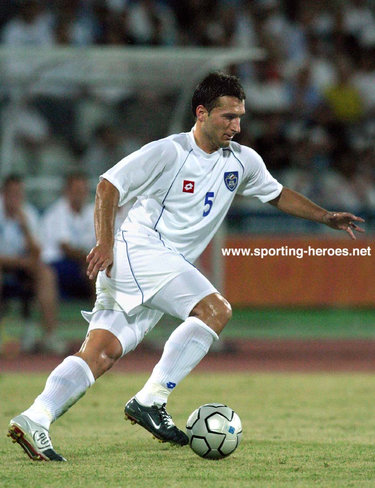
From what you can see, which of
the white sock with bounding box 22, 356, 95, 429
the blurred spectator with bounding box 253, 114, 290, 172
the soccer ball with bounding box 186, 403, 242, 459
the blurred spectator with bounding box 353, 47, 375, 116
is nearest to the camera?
the white sock with bounding box 22, 356, 95, 429

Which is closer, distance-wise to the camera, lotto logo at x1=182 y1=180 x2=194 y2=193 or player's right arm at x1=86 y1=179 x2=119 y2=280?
player's right arm at x1=86 y1=179 x2=119 y2=280

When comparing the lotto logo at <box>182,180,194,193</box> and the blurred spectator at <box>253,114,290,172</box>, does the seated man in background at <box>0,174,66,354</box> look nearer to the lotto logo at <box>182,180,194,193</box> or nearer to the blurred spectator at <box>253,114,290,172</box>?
the blurred spectator at <box>253,114,290,172</box>

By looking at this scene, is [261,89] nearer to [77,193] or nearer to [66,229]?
[77,193]

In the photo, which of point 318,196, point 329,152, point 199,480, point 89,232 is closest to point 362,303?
point 318,196

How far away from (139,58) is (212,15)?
4.91 meters

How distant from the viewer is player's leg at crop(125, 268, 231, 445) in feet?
17.0

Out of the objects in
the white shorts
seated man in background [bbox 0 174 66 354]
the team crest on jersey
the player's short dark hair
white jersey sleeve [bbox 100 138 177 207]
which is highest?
the player's short dark hair

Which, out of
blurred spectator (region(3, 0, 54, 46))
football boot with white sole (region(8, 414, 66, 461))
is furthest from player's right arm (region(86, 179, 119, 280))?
blurred spectator (region(3, 0, 54, 46))

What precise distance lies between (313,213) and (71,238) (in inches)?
222

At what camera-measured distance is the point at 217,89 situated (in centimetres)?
543

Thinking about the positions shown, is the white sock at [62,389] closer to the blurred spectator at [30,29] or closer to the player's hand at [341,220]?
the player's hand at [341,220]

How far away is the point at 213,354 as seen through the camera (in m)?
10.7

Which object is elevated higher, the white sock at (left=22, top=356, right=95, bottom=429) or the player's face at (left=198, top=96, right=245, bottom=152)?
the player's face at (left=198, top=96, right=245, bottom=152)

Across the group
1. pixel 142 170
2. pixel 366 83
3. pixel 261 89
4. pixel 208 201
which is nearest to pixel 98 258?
pixel 142 170
